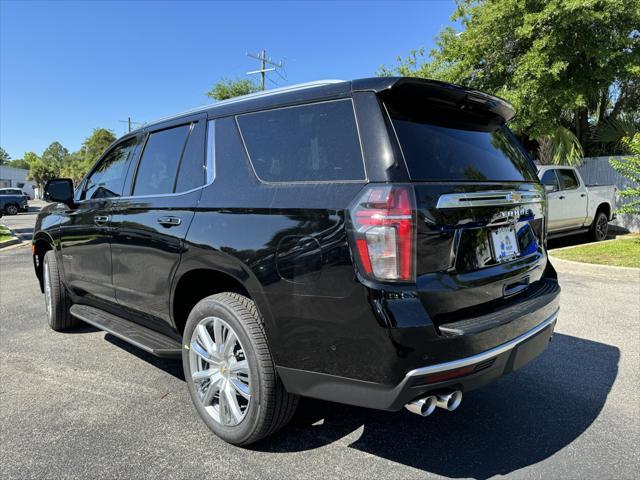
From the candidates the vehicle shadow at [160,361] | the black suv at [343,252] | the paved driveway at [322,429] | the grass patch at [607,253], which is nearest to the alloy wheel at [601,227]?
the grass patch at [607,253]

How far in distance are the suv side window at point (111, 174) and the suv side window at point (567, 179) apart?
364 inches

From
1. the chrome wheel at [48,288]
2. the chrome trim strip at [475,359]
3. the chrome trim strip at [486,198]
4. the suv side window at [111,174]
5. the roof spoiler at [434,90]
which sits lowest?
the chrome wheel at [48,288]

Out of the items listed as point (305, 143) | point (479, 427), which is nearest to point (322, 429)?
point (479, 427)

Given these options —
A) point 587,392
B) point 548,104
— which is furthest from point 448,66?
point 587,392

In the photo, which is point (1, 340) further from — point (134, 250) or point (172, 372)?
point (134, 250)

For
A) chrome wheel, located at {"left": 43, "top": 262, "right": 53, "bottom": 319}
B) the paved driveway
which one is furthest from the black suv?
chrome wheel, located at {"left": 43, "top": 262, "right": 53, "bottom": 319}

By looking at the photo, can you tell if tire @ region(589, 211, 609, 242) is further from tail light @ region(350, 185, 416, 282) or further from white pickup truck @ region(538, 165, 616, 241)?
tail light @ region(350, 185, 416, 282)

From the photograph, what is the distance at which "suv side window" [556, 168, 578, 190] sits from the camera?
10338 mm

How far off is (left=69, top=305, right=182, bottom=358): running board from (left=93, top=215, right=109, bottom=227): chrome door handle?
761 millimetres

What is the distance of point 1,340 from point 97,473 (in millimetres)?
2971

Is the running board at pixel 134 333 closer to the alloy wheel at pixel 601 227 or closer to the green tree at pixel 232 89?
the alloy wheel at pixel 601 227

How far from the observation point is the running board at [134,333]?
3121 millimetres

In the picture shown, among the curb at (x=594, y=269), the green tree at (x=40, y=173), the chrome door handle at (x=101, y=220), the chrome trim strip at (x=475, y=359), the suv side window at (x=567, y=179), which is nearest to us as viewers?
the chrome trim strip at (x=475, y=359)

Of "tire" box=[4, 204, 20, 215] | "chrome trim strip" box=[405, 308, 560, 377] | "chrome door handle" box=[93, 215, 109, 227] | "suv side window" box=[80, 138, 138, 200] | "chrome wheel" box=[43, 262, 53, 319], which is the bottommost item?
"tire" box=[4, 204, 20, 215]
